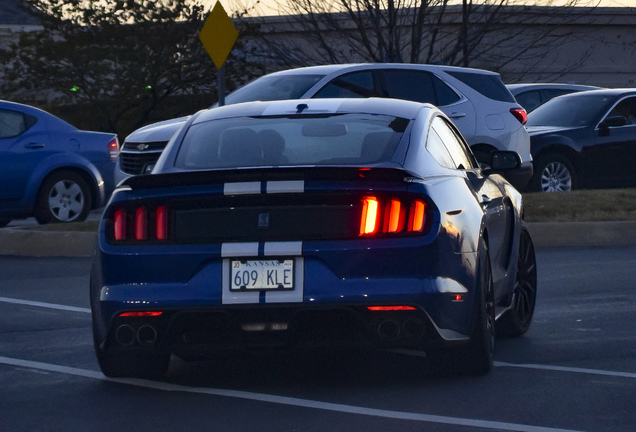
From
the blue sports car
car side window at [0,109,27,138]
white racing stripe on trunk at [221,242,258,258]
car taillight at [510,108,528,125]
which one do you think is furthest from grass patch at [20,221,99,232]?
white racing stripe on trunk at [221,242,258,258]

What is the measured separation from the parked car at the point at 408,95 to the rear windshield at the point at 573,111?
323 cm

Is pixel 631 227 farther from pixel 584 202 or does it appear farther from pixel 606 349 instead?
pixel 606 349

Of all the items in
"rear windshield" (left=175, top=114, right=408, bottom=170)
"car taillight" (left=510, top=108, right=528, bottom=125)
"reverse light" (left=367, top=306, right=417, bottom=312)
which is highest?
"car taillight" (left=510, top=108, right=528, bottom=125)

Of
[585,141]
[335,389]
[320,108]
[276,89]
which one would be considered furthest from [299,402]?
[585,141]

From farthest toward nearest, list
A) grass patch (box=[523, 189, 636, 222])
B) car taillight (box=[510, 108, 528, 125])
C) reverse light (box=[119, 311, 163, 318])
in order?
car taillight (box=[510, 108, 528, 125]), grass patch (box=[523, 189, 636, 222]), reverse light (box=[119, 311, 163, 318])

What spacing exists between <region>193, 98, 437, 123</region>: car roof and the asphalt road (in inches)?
53.9

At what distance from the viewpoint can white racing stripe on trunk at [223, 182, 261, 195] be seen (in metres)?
5.93

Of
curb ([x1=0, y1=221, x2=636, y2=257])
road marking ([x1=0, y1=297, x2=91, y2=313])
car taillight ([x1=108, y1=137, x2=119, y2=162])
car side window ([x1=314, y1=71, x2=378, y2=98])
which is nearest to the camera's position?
road marking ([x1=0, y1=297, x2=91, y2=313])

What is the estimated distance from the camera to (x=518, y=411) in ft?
18.6

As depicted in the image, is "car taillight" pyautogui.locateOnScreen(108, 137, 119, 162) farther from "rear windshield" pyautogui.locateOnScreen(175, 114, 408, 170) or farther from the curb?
"rear windshield" pyautogui.locateOnScreen(175, 114, 408, 170)

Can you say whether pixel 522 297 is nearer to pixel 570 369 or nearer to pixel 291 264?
pixel 570 369

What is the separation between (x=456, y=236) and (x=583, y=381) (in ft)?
3.30

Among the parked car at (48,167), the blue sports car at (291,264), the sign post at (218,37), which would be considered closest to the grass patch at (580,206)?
the sign post at (218,37)

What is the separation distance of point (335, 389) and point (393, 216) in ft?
3.09
